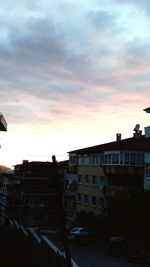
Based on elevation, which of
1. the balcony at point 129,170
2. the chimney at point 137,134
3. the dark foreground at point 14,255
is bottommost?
the dark foreground at point 14,255

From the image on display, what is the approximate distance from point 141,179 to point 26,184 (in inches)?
1581

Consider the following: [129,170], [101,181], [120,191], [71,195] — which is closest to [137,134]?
[101,181]

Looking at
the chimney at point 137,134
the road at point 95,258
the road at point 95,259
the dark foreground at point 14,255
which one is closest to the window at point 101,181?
the chimney at point 137,134

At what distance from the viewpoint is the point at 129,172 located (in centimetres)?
5525

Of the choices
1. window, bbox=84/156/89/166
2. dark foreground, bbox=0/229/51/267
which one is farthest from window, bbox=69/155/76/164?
dark foreground, bbox=0/229/51/267

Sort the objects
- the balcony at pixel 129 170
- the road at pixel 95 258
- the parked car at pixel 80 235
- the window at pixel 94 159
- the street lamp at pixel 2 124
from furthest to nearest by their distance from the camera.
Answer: the window at pixel 94 159, the balcony at pixel 129 170, the parked car at pixel 80 235, the road at pixel 95 258, the street lamp at pixel 2 124

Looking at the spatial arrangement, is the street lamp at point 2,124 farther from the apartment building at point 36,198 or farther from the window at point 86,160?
the apartment building at point 36,198

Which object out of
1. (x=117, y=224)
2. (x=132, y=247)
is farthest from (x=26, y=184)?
(x=132, y=247)

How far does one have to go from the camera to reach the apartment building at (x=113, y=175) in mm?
51906

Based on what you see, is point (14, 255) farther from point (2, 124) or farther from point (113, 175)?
point (113, 175)

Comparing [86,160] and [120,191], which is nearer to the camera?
[120,191]

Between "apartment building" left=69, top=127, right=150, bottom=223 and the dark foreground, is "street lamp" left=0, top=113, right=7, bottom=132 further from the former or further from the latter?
"apartment building" left=69, top=127, right=150, bottom=223

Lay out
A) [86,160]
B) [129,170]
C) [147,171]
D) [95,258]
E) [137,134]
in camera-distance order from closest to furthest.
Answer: [95,258] → [147,171] → [129,170] → [137,134] → [86,160]

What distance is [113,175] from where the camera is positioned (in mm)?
59219
